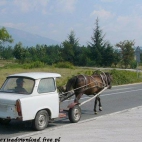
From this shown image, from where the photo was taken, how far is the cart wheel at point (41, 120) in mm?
9706

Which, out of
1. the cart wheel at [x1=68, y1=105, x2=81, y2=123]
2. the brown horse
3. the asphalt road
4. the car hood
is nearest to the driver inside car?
the car hood

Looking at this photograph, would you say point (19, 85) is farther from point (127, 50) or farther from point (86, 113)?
point (127, 50)

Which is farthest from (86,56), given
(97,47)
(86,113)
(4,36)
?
(86,113)

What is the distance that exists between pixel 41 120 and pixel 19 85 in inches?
46.4

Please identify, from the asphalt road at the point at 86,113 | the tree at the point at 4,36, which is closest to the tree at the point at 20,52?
the tree at the point at 4,36

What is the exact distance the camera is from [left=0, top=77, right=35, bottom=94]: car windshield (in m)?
9.94

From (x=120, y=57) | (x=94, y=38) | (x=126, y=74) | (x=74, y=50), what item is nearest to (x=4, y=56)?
(x=74, y=50)

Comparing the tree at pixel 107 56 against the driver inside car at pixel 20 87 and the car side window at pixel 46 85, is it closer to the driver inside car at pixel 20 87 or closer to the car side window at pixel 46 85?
the car side window at pixel 46 85

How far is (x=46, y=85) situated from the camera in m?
10.3

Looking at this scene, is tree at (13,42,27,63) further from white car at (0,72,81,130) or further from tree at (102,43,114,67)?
white car at (0,72,81,130)

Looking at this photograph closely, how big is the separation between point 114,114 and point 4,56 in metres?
75.0

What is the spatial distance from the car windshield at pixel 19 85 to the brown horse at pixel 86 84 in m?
1.91

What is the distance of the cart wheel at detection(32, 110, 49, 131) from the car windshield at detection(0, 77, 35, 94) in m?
0.68

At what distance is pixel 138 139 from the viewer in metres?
8.88
